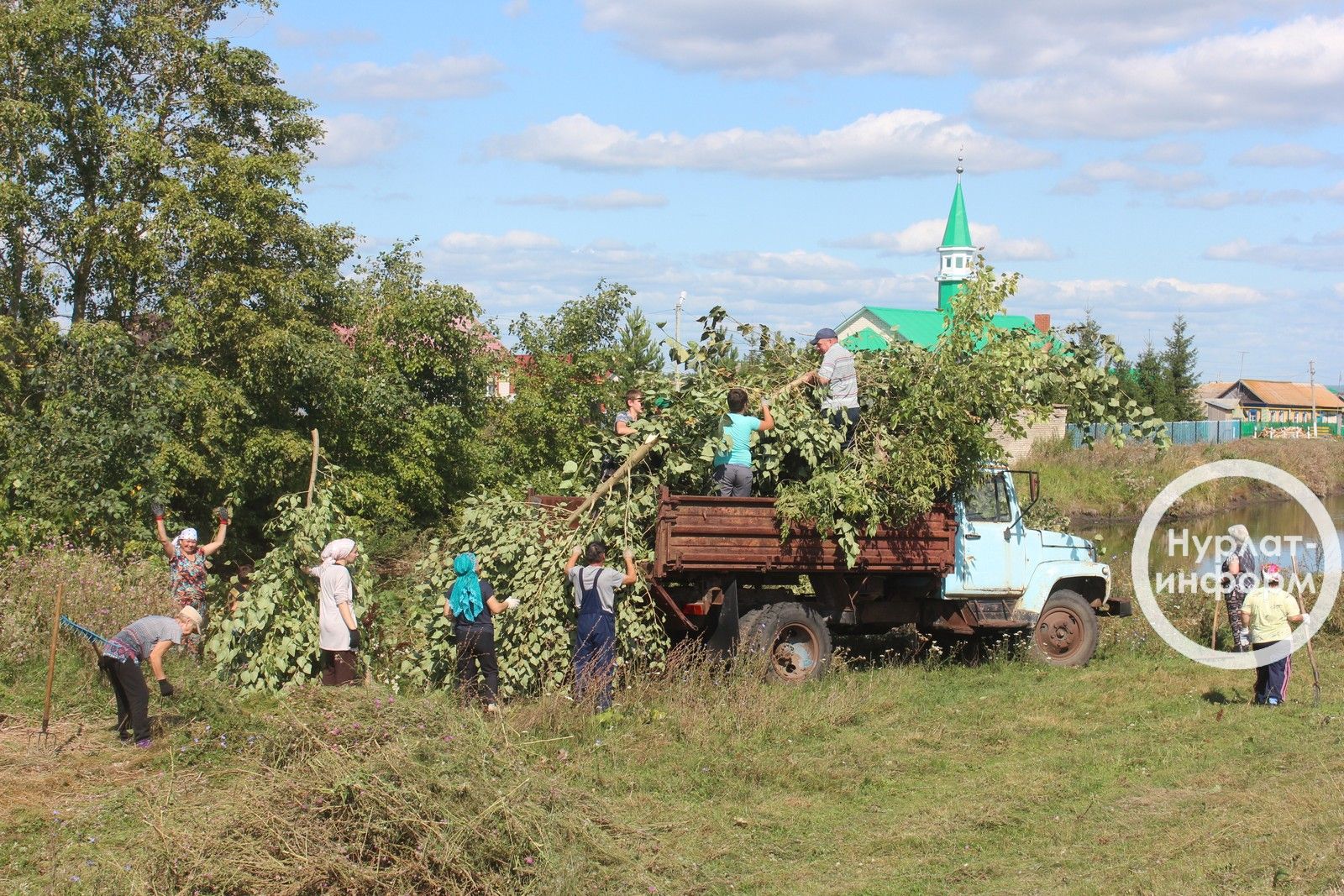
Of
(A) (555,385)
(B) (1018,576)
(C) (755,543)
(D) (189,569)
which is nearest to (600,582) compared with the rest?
(C) (755,543)

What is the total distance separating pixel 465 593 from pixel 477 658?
1.61 feet

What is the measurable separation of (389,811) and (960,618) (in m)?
7.51

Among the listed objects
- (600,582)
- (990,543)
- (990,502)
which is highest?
(990,502)

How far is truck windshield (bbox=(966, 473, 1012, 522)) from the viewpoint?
11.9 m

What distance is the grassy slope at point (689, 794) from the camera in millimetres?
5648

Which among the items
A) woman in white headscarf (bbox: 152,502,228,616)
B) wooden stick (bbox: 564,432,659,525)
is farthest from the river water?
woman in white headscarf (bbox: 152,502,228,616)

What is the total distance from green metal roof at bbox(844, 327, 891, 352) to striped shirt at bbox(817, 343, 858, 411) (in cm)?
76

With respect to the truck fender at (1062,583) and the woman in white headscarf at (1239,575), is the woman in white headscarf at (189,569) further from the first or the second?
the woman in white headscarf at (1239,575)

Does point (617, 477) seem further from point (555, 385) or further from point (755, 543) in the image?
point (555, 385)

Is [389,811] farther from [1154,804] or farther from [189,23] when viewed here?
[189,23]

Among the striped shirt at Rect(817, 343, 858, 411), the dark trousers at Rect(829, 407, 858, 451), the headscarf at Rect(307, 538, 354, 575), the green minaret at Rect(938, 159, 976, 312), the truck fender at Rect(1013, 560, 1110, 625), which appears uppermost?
the green minaret at Rect(938, 159, 976, 312)

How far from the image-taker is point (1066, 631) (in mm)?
12500

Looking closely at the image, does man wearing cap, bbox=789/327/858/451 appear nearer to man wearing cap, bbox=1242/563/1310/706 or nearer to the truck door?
the truck door

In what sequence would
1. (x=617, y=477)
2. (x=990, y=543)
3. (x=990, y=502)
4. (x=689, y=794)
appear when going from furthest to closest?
(x=990, y=502), (x=990, y=543), (x=617, y=477), (x=689, y=794)
